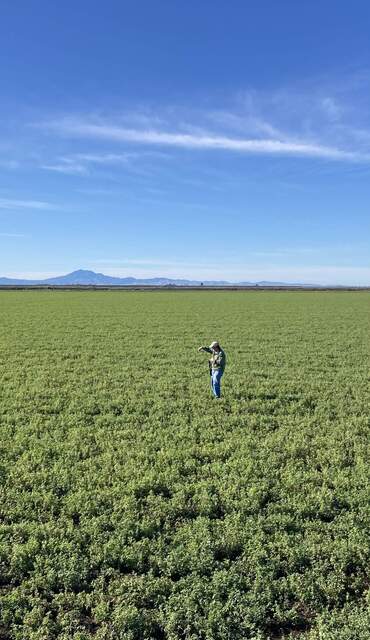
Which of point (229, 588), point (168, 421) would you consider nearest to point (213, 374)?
point (168, 421)

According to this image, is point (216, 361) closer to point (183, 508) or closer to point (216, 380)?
point (216, 380)

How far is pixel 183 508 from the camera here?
8781 mm

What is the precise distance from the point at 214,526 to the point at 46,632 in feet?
10.1

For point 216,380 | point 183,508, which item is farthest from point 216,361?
point 183,508

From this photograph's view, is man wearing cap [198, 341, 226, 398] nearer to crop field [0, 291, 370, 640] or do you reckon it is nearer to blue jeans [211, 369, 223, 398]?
blue jeans [211, 369, 223, 398]

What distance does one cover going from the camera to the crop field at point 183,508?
629 centimetres

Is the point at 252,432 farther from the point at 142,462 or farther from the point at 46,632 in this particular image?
the point at 46,632

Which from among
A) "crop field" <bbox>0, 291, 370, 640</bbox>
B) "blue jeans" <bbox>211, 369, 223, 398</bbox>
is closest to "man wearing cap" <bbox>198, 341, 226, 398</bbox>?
"blue jeans" <bbox>211, 369, 223, 398</bbox>

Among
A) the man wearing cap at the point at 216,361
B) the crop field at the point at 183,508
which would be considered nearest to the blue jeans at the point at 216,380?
the man wearing cap at the point at 216,361

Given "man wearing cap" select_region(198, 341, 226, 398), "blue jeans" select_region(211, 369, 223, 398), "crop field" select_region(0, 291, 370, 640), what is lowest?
"crop field" select_region(0, 291, 370, 640)

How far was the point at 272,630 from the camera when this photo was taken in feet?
20.3

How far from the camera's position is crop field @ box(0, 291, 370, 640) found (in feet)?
20.6

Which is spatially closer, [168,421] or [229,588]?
[229,588]

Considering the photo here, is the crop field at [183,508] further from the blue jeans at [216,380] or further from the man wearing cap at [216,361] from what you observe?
the man wearing cap at [216,361]
